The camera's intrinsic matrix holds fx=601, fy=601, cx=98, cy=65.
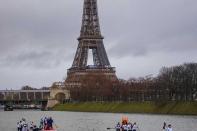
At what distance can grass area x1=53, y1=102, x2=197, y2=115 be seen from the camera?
120125mm

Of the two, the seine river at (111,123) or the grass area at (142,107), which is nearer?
the seine river at (111,123)

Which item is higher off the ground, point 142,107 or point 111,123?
point 142,107

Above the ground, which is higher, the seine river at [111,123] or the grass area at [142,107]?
the grass area at [142,107]

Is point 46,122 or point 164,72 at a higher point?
point 164,72

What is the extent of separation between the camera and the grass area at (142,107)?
120m

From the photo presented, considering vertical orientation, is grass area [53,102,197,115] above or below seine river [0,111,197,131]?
above

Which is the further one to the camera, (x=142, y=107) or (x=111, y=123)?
(x=142, y=107)

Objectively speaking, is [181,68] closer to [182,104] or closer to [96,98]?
[182,104]

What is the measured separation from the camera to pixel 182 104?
123312 mm

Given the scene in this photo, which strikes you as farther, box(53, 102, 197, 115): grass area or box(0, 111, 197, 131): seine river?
box(53, 102, 197, 115): grass area

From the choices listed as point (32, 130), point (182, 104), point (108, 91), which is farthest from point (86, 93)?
point (32, 130)

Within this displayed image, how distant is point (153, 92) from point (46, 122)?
9401 cm

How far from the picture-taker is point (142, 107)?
139 m

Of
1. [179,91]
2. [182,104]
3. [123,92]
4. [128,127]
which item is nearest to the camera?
[128,127]
